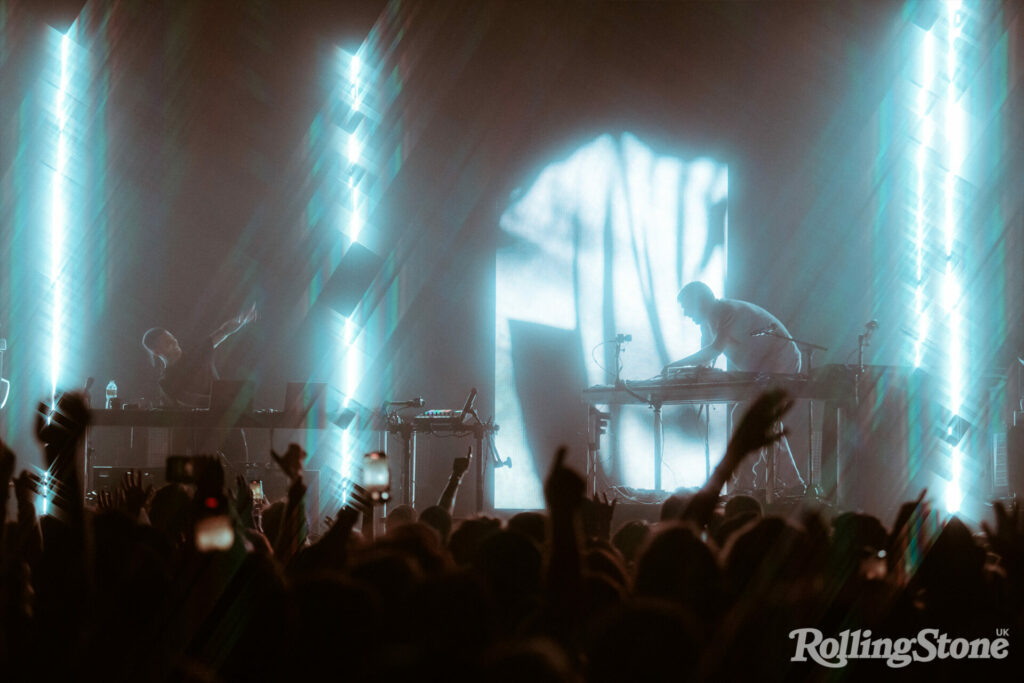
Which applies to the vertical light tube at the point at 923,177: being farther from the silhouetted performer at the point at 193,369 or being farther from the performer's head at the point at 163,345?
the performer's head at the point at 163,345

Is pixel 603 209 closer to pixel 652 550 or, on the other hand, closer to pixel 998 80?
pixel 998 80

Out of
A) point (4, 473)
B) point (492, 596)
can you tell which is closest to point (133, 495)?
point (4, 473)

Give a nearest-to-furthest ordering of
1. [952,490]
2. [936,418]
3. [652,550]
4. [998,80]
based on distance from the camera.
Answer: [652,550]
[936,418]
[952,490]
[998,80]

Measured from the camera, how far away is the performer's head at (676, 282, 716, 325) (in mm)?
6754

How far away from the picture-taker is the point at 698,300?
679 centimetres

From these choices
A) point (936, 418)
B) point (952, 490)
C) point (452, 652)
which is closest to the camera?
point (452, 652)

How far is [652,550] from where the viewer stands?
1511mm

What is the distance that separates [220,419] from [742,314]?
3.50 metres

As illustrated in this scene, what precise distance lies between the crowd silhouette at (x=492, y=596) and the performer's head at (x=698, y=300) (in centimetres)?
482

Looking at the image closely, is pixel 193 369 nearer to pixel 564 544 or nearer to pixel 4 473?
pixel 4 473

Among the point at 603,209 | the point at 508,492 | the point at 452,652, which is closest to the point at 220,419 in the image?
the point at 508,492

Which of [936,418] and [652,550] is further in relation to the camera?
[936,418]

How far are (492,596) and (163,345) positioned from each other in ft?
22.0

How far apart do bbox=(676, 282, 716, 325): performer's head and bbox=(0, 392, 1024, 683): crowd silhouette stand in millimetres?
4822
